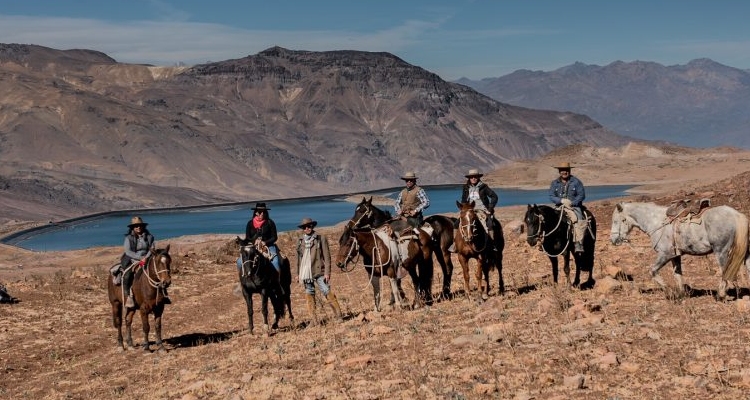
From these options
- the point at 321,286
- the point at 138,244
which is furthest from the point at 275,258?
the point at 138,244

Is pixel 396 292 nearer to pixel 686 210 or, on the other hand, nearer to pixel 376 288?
pixel 376 288

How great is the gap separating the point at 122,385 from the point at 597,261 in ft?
45.5

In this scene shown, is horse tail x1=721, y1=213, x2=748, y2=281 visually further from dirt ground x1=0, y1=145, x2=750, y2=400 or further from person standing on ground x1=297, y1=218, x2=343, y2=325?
person standing on ground x1=297, y1=218, x2=343, y2=325

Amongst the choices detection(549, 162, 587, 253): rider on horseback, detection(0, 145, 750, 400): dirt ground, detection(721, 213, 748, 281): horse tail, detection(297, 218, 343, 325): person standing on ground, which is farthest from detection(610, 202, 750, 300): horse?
detection(297, 218, 343, 325): person standing on ground

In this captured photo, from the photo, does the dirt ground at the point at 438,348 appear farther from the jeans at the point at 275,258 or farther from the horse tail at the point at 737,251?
the jeans at the point at 275,258

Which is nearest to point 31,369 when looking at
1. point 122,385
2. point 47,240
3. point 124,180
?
point 122,385

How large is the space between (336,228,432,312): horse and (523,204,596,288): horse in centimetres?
223

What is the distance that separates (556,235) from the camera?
17297 millimetres

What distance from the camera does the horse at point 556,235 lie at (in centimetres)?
1681

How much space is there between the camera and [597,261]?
2392cm

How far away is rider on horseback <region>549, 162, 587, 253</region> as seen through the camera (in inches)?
680

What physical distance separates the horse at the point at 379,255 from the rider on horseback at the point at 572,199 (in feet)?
8.90

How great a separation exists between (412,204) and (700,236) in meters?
5.74

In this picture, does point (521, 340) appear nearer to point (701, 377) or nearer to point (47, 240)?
point (701, 377)
